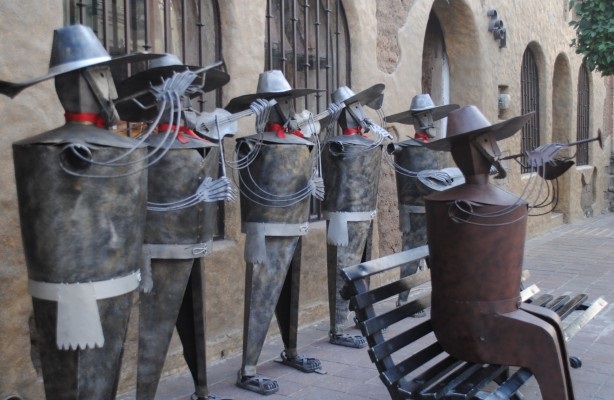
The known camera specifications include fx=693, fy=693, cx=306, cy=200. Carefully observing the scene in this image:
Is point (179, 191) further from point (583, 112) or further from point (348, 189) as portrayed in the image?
point (583, 112)

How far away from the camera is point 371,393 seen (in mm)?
3625

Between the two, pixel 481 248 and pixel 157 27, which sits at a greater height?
pixel 157 27

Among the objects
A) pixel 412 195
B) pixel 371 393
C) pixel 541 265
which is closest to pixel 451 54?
pixel 541 265

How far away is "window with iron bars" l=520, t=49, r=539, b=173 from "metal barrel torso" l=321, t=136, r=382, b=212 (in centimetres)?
631

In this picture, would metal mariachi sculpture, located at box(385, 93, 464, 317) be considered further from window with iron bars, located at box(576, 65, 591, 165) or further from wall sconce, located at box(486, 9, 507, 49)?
window with iron bars, located at box(576, 65, 591, 165)

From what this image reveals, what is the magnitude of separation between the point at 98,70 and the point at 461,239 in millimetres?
1542

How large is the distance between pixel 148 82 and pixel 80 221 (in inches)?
31.6

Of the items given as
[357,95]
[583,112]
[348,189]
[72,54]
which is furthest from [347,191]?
[583,112]

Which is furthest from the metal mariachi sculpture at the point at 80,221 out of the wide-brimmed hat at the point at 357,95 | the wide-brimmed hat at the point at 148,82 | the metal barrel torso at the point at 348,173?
the wide-brimmed hat at the point at 357,95

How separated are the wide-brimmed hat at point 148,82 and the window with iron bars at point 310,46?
77.5 inches

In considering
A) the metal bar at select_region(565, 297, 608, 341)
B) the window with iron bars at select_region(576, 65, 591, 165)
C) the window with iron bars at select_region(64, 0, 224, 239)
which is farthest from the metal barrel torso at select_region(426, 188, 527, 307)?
the window with iron bars at select_region(576, 65, 591, 165)

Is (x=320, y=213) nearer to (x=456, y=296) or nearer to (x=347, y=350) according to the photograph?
(x=347, y=350)

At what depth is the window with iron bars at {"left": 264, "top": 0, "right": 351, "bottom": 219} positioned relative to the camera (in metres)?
5.23

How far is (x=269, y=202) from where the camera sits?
3701 mm
